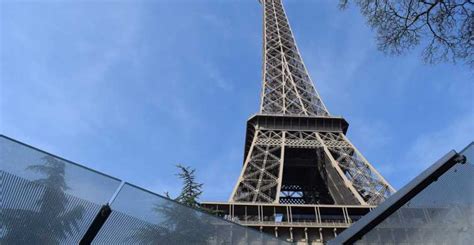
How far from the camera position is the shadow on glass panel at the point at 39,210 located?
2.54 m

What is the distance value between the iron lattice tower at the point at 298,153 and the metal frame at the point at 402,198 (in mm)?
25325

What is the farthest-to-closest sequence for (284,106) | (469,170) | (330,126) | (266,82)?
(266,82) < (284,106) < (330,126) < (469,170)

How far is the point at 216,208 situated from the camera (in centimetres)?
2612

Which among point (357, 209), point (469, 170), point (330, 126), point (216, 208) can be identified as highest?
point (330, 126)

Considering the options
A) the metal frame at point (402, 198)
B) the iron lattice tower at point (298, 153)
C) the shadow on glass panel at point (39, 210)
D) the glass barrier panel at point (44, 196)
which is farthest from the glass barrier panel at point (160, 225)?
the iron lattice tower at point (298, 153)

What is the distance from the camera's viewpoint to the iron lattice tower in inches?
1196

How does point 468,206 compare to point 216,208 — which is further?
point 216,208

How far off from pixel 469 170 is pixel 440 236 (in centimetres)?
50

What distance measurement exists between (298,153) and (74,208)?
118 ft

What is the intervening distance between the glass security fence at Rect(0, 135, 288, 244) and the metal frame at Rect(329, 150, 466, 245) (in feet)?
2.99

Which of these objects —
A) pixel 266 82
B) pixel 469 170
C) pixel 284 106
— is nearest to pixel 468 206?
pixel 469 170

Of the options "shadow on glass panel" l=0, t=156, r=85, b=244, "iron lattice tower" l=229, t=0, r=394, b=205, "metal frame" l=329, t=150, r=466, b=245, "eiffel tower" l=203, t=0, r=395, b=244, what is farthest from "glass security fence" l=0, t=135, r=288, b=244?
"iron lattice tower" l=229, t=0, r=394, b=205

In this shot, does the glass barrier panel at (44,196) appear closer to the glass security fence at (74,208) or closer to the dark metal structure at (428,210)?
the glass security fence at (74,208)

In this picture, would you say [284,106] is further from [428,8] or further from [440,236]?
[440,236]
